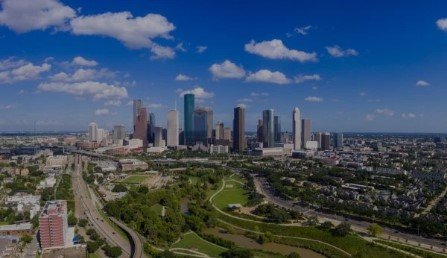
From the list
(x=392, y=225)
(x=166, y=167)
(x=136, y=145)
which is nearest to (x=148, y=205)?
(x=392, y=225)

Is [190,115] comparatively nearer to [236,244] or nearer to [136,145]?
[136,145]

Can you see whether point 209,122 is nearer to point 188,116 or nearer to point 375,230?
point 188,116

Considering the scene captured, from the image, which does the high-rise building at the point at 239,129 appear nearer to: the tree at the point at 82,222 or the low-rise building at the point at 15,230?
the tree at the point at 82,222

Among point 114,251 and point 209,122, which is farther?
point 209,122

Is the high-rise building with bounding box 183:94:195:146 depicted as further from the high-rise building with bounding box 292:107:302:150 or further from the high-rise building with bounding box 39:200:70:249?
the high-rise building with bounding box 39:200:70:249

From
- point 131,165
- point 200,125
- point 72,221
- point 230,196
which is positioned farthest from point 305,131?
point 72,221

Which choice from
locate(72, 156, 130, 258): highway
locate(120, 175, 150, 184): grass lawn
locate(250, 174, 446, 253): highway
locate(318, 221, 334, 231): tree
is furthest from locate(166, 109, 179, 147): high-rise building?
locate(318, 221, 334, 231): tree

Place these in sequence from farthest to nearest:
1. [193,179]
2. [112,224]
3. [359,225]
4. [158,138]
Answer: [158,138]
[193,179]
[112,224]
[359,225]
